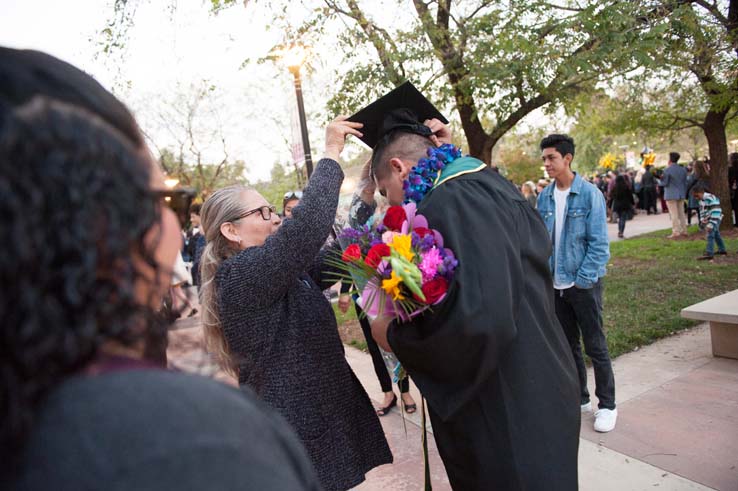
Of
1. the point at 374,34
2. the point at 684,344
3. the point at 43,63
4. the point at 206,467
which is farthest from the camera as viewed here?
the point at 374,34

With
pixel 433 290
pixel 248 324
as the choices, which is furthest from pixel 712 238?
pixel 248 324

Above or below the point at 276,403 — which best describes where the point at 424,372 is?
above

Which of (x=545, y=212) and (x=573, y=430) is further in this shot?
(x=545, y=212)

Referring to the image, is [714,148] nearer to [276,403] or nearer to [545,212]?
[545,212]

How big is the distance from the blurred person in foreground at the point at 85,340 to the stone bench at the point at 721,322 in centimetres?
511

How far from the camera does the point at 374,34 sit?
7.15 m

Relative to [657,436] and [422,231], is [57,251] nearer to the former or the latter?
[422,231]

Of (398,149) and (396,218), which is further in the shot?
(398,149)

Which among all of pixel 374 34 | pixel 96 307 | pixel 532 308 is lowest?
pixel 532 308

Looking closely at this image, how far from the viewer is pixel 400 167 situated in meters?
2.33

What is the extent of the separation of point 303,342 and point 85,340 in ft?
5.20

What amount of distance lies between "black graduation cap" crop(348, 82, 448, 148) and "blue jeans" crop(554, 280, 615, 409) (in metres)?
2.23

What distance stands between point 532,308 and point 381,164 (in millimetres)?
1000

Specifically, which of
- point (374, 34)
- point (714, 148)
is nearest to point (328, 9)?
point (374, 34)
